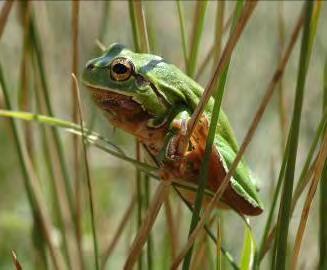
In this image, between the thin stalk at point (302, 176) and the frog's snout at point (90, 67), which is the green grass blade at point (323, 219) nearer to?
the thin stalk at point (302, 176)

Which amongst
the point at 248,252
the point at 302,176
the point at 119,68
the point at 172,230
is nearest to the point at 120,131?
the point at 172,230

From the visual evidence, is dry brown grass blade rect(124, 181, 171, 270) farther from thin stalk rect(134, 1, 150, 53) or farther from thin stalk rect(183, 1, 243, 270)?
thin stalk rect(134, 1, 150, 53)

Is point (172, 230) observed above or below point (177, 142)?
below

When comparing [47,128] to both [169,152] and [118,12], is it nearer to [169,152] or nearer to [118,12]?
[169,152]

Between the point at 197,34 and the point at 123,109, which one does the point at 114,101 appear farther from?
the point at 197,34

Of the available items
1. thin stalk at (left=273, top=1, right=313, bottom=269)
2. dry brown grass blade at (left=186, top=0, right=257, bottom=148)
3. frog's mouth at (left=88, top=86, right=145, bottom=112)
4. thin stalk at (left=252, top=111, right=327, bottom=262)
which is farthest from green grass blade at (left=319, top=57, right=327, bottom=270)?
frog's mouth at (left=88, top=86, right=145, bottom=112)

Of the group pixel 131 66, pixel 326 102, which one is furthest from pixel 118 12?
pixel 326 102
